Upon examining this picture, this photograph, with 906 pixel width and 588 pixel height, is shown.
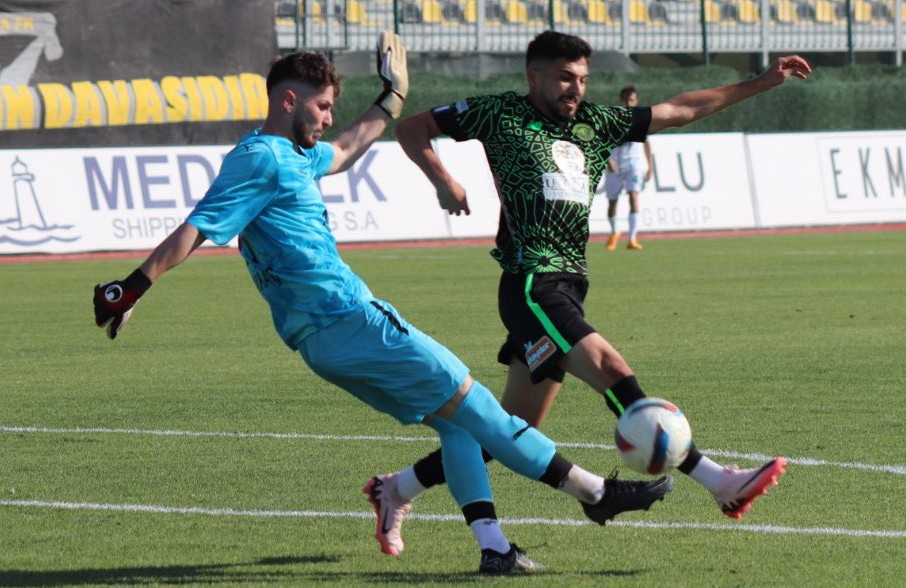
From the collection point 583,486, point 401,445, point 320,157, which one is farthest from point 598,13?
point 583,486

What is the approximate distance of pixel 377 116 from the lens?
22.6 feet

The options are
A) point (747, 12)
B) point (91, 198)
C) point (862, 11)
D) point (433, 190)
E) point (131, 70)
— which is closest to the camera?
point (91, 198)

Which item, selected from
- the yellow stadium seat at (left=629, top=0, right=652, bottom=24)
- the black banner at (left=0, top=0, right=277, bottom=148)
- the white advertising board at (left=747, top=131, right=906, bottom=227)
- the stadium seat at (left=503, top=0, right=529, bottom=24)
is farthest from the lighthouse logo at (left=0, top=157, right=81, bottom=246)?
the yellow stadium seat at (left=629, top=0, right=652, bottom=24)

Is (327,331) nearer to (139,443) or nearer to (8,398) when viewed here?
(139,443)

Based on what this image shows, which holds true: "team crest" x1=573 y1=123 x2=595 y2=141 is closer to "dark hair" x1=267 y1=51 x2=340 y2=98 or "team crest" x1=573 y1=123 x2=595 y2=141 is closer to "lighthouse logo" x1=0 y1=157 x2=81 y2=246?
"dark hair" x1=267 y1=51 x2=340 y2=98

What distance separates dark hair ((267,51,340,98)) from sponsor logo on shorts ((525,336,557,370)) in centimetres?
121

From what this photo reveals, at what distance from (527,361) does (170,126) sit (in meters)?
23.3

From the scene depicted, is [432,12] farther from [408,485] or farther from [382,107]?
[408,485]

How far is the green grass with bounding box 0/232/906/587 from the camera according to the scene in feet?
21.1

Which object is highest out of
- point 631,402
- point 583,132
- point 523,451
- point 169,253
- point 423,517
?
point 583,132

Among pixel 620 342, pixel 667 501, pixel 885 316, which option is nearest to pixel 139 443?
pixel 667 501

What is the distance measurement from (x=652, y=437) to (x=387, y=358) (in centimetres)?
95

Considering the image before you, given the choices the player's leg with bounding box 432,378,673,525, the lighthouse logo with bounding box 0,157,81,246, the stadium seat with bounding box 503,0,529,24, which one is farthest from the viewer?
the stadium seat with bounding box 503,0,529,24

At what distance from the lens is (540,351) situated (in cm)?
664
